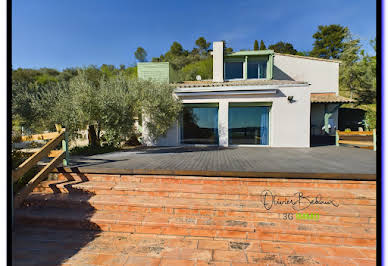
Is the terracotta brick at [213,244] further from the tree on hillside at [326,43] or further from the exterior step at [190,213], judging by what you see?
the tree on hillside at [326,43]

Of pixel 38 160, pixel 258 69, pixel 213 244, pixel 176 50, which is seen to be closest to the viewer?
pixel 213 244

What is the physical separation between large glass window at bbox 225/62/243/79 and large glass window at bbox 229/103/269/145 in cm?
339

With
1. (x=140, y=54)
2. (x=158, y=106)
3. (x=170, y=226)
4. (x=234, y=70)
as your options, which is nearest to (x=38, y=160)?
(x=170, y=226)

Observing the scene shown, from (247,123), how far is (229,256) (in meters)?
8.15

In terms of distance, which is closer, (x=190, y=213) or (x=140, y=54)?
(x=190, y=213)

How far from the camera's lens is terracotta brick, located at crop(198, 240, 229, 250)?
2.88 meters

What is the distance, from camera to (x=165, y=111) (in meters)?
8.95

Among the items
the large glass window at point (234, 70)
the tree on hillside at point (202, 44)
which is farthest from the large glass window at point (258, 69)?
the tree on hillside at point (202, 44)

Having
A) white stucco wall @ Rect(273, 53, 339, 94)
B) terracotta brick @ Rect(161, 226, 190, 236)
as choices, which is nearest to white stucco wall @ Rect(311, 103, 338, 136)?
white stucco wall @ Rect(273, 53, 339, 94)

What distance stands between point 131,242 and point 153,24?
9.63m

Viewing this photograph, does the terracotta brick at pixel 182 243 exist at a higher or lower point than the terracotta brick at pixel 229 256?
lower

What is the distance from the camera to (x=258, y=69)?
1198 cm
